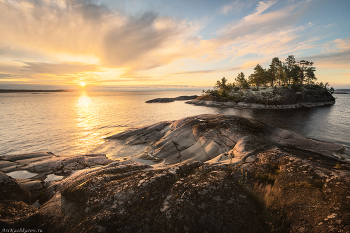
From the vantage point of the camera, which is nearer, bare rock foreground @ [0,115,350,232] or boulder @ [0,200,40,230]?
boulder @ [0,200,40,230]

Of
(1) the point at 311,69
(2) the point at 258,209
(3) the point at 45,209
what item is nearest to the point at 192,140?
(2) the point at 258,209

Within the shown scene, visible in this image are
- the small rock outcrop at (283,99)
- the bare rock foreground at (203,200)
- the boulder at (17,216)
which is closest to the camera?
the boulder at (17,216)

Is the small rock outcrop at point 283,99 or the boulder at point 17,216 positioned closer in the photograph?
the boulder at point 17,216

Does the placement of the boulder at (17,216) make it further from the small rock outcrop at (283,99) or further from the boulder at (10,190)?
the small rock outcrop at (283,99)

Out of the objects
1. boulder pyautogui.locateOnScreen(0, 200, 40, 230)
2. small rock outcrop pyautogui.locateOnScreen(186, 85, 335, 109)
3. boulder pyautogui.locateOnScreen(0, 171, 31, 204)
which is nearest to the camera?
boulder pyautogui.locateOnScreen(0, 200, 40, 230)

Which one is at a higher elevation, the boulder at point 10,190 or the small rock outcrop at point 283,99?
the small rock outcrop at point 283,99

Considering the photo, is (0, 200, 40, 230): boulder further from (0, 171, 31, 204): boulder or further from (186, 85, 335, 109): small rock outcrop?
(186, 85, 335, 109): small rock outcrop

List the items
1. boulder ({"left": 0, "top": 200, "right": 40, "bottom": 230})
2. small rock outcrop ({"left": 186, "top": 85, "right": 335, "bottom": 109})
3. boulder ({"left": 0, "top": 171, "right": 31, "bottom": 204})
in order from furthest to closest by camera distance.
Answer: small rock outcrop ({"left": 186, "top": 85, "right": 335, "bottom": 109}) → boulder ({"left": 0, "top": 171, "right": 31, "bottom": 204}) → boulder ({"left": 0, "top": 200, "right": 40, "bottom": 230})

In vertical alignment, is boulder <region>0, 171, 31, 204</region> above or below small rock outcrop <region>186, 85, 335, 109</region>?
below

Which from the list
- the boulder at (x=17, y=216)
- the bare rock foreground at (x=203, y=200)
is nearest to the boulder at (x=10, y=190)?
the bare rock foreground at (x=203, y=200)

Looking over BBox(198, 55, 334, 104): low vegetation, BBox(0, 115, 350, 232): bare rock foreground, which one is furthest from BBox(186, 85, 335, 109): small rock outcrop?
BBox(0, 115, 350, 232): bare rock foreground

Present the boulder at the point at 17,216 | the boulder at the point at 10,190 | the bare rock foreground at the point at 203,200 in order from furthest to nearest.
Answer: the boulder at the point at 10,190 < the bare rock foreground at the point at 203,200 < the boulder at the point at 17,216

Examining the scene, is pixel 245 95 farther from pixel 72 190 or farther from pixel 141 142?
pixel 72 190

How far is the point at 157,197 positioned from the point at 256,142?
9058 millimetres
